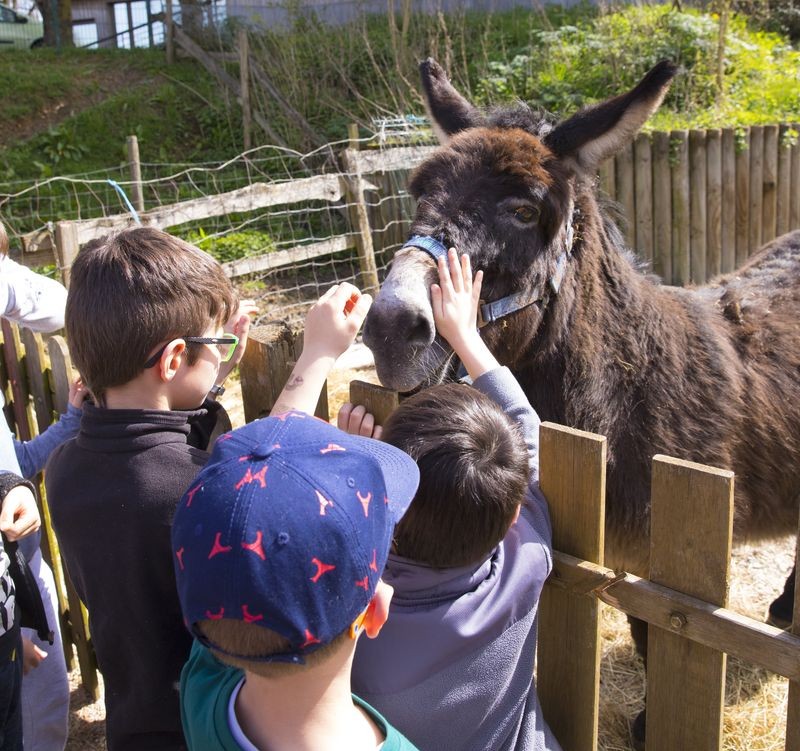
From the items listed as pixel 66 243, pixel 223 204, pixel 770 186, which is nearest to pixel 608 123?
pixel 66 243

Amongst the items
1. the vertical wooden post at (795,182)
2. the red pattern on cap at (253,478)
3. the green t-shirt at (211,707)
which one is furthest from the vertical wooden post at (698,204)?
the red pattern on cap at (253,478)

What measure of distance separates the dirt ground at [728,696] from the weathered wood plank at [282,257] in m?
6.09

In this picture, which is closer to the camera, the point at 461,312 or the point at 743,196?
the point at 461,312

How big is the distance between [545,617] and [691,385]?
4.04ft

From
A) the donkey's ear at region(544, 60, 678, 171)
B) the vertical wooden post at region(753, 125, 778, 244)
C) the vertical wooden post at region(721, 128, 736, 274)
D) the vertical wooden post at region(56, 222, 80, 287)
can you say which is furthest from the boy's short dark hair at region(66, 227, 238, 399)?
the vertical wooden post at region(753, 125, 778, 244)

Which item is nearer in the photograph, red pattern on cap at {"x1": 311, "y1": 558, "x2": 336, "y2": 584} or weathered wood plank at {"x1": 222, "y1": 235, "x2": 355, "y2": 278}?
red pattern on cap at {"x1": 311, "y1": 558, "x2": 336, "y2": 584}

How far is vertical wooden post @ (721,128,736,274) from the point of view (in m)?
8.98

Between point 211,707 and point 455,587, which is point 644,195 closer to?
point 455,587

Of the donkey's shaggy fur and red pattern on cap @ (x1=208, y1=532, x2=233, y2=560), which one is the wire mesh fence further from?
red pattern on cap @ (x1=208, y1=532, x2=233, y2=560)

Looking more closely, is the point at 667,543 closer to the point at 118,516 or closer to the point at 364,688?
the point at 364,688

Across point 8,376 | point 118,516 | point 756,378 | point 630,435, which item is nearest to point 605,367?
point 630,435

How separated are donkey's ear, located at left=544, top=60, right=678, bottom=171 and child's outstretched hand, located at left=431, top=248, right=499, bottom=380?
2.66ft

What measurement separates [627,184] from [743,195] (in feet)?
4.85

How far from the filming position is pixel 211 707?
1.32 metres
